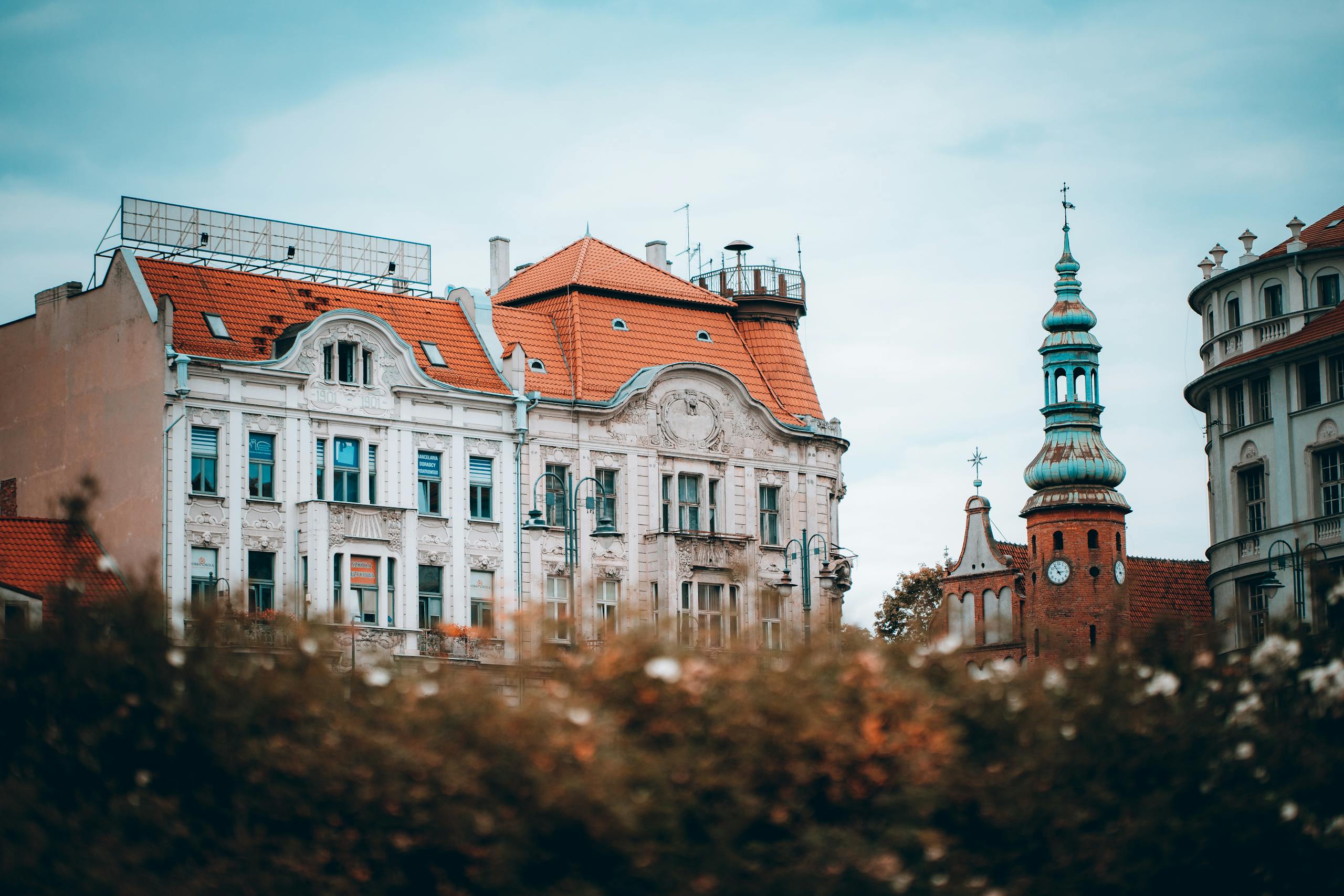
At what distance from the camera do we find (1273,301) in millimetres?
68625

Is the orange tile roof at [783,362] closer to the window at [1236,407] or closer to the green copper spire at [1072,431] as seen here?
the window at [1236,407]

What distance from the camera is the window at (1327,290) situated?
221 ft

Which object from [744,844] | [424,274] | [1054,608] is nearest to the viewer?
[744,844]

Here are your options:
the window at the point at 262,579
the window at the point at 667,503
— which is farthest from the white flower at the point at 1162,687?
the window at the point at 667,503

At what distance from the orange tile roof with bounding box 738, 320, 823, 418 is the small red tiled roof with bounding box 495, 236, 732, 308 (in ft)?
4.37

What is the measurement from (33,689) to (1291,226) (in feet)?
178

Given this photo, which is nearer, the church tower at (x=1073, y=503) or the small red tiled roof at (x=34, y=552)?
the small red tiled roof at (x=34, y=552)

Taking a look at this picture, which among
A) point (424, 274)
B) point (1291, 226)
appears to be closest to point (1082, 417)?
point (1291, 226)

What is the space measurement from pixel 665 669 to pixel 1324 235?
52.3 m

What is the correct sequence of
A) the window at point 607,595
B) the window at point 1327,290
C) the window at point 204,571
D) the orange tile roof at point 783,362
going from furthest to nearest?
the orange tile roof at point 783,362
the window at point 1327,290
the window at point 607,595
the window at point 204,571

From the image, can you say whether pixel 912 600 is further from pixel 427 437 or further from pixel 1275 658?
pixel 1275 658

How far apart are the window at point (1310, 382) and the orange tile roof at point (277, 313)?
2363 cm

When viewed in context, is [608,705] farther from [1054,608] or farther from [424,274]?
[1054,608]

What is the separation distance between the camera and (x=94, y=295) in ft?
201
